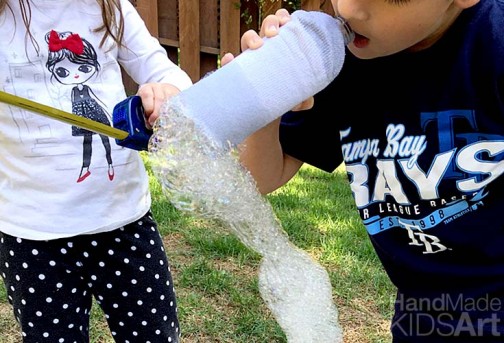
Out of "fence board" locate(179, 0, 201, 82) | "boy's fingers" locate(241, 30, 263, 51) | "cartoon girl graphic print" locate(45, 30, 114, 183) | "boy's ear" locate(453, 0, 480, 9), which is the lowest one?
"fence board" locate(179, 0, 201, 82)

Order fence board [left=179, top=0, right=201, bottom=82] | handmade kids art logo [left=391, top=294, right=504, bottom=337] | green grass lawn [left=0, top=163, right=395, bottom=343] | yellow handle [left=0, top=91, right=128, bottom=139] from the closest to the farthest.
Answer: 1. yellow handle [left=0, top=91, right=128, bottom=139]
2. handmade kids art logo [left=391, top=294, right=504, bottom=337]
3. green grass lawn [left=0, top=163, right=395, bottom=343]
4. fence board [left=179, top=0, right=201, bottom=82]

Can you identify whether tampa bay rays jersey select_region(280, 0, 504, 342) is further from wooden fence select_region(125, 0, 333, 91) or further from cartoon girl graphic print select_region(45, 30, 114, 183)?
wooden fence select_region(125, 0, 333, 91)

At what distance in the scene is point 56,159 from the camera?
A: 1562 millimetres

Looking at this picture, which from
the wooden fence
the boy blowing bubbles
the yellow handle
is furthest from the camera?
the wooden fence

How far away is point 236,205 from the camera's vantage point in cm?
118

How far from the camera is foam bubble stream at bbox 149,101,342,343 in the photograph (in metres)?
1.05

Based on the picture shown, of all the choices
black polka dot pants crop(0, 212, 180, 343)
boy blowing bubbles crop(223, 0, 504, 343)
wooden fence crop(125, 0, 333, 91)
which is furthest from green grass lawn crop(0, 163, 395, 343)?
wooden fence crop(125, 0, 333, 91)

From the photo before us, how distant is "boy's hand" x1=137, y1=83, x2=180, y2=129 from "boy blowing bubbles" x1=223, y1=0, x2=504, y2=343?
0.17 metres

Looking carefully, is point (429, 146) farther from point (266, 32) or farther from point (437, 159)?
point (266, 32)

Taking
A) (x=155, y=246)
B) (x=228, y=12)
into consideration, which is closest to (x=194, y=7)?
(x=228, y=12)

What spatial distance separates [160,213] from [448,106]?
7.07ft

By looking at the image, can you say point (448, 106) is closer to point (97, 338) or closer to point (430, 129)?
point (430, 129)

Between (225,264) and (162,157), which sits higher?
(162,157)

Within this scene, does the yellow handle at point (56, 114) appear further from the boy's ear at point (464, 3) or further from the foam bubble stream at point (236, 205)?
the boy's ear at point (464, 3)
